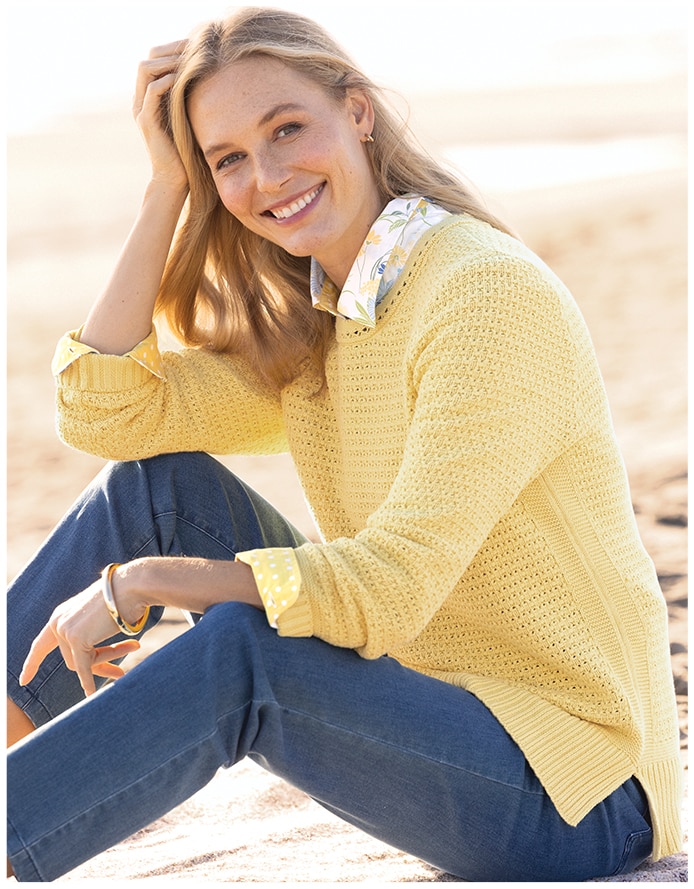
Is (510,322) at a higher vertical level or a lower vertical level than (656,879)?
higher

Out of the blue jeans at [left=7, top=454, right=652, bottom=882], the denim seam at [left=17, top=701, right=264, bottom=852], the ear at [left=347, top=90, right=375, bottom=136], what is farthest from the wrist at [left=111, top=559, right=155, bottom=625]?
the ear at [left=347, top=90, right=375, bottom=136]

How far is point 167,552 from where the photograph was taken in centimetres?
217

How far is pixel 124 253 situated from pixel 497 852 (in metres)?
1.31

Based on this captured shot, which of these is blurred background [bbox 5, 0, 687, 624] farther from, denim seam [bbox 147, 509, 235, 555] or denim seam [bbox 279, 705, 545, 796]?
denim seam [bbox 279, 705, 545, 796]

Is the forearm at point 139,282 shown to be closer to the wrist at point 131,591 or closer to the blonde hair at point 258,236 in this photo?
the blonde hair at point 258,236

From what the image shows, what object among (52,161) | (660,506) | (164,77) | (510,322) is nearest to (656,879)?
(510,322)

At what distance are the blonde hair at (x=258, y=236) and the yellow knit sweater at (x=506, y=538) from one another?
202 mm

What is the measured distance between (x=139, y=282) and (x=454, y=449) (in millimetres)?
914

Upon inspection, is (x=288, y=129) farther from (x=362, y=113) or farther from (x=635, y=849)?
(x=635, y=849)

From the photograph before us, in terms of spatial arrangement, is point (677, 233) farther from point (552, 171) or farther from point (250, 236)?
point (250, 236)

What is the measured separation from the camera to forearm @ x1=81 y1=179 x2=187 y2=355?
7.66 ft

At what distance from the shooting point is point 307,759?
1.66m

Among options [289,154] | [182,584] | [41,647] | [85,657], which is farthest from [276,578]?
[289,154]

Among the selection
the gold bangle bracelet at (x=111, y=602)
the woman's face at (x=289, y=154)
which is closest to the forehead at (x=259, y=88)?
the woman's face at (x=289, y=154)
